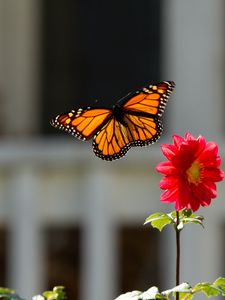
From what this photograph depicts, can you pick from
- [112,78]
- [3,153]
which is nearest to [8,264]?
[3,153]

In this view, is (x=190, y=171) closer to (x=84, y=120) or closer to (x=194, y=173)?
(x=194, y=173)

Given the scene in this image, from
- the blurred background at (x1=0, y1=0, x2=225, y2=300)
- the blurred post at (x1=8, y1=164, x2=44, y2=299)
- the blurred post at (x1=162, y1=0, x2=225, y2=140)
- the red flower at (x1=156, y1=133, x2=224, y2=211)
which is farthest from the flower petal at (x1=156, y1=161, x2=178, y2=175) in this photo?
the blurred post at (x1=162, y1=0, x2=225, y2=140)

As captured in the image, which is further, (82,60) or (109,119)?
(82,60)

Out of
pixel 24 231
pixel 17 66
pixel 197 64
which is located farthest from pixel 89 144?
pixel 17 66

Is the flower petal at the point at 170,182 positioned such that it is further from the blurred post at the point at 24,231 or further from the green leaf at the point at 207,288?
the blurred post at the point at 24,231

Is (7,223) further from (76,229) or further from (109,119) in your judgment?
(109,119)

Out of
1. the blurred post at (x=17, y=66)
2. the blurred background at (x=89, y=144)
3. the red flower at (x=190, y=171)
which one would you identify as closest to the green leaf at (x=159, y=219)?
the red flower at (x=190, y=171)

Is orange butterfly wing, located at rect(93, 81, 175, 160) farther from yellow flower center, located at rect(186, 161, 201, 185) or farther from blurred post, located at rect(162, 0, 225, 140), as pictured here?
blurred post, located at rect(162, 0, 225, 140)

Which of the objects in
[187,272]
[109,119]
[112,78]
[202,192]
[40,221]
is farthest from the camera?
[112,78]
